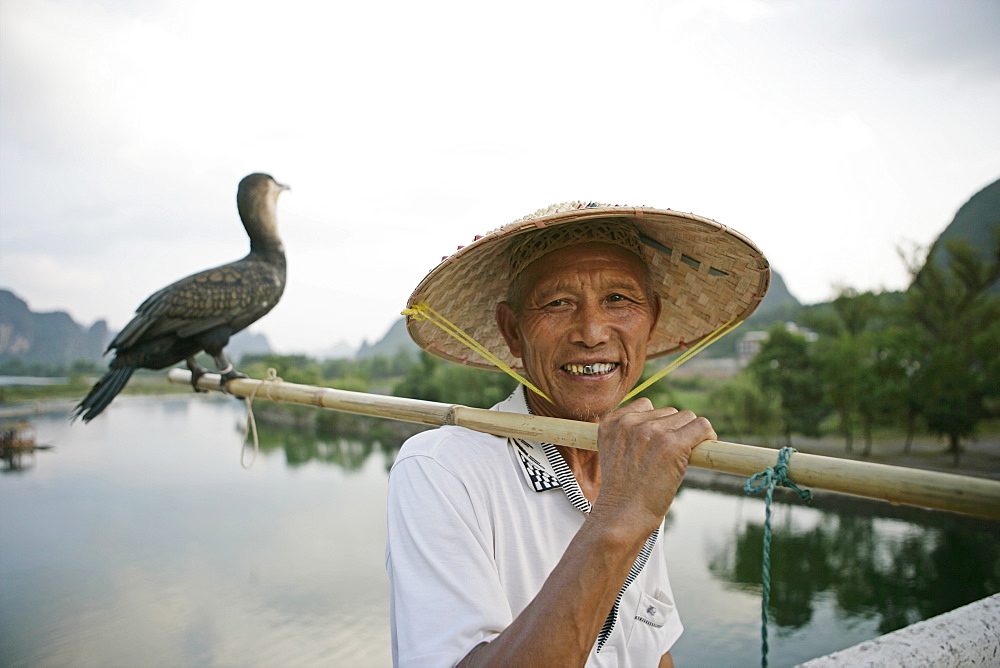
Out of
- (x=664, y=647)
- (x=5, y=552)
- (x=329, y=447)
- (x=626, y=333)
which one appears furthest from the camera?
(x=329, y=447)

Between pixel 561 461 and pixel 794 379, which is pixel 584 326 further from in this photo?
pixel 794 379

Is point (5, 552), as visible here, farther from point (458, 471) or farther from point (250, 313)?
point (458, 471)

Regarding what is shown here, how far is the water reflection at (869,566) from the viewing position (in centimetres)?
1148

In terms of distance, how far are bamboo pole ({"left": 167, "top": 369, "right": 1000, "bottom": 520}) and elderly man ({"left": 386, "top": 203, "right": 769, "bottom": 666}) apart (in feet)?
0.14

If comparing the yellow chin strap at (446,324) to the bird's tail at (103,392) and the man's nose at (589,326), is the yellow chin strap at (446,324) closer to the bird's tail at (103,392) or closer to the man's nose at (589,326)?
the man's nose at (589,326)

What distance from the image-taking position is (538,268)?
1263mm

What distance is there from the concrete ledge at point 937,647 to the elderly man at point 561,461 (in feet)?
1.91

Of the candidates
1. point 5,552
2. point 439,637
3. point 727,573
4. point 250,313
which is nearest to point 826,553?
point 727,573

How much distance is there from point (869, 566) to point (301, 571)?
12.3 metres

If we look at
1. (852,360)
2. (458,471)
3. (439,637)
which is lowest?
(439,637)

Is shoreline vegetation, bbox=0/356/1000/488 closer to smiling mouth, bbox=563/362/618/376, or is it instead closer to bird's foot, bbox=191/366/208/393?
bird's foot, bbox=191/366/208/393

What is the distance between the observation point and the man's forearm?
31.5 inches

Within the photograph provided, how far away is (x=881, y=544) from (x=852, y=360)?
569 cm

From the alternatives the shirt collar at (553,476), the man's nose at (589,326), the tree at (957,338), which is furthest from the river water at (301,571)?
the man's nose at (589,326)
